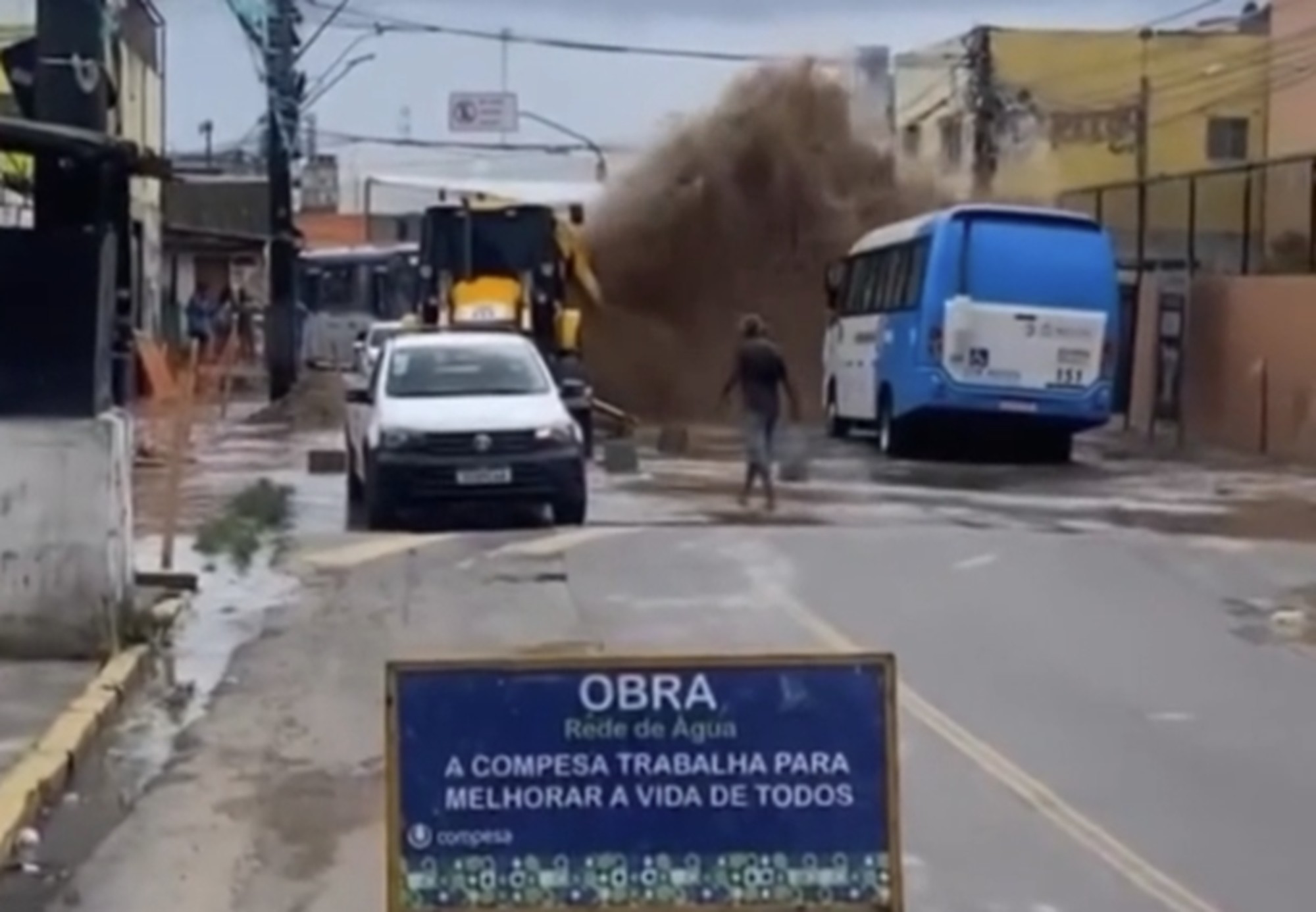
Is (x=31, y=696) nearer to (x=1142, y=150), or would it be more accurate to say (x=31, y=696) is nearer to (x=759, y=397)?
(x=759, y=397)

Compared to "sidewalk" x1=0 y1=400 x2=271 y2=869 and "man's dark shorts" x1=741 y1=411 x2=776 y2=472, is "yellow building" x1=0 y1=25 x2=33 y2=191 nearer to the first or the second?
"sidewalk" x1=0 y1=400 x2=271 y2=869

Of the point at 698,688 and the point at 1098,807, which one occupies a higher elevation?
the point at 698,688

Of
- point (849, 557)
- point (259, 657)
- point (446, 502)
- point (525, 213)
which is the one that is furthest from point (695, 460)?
point (259, 657)

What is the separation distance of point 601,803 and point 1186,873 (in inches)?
141

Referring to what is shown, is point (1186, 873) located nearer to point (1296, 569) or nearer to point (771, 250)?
point (1296, 569)

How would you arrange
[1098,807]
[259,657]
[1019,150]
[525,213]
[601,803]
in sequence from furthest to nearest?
[1019,150] → [525,213] → [259,657] → [1098,807] → [601,803]

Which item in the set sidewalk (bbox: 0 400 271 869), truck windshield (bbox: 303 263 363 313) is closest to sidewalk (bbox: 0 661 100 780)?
sidewalk (bbox: 0 400 271 869)

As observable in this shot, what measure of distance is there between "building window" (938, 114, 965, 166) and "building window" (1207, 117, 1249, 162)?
22.4 feet

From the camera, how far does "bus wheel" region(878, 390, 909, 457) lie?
129 ft

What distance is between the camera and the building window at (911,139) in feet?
194

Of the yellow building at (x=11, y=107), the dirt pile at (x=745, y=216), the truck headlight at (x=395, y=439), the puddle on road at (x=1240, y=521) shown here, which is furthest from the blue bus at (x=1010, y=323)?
the dirt pile at (x=745, y=216)

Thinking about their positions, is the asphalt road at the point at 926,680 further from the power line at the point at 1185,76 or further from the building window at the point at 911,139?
the power line at the point at 1185,76

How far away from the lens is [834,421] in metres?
45.4

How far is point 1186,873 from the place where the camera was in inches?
428
